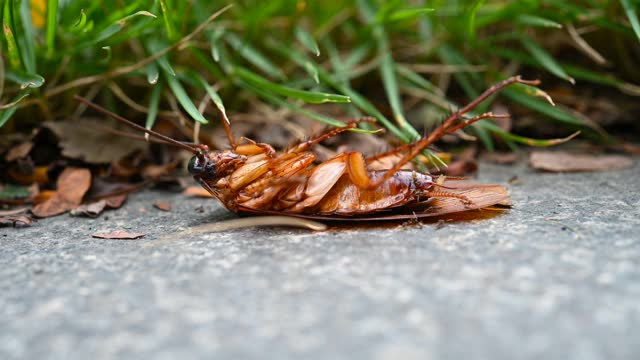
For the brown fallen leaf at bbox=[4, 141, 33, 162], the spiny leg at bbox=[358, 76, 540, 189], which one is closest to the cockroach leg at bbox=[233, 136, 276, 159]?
the spiny leg at bbox=[358, 76, 540, 189]

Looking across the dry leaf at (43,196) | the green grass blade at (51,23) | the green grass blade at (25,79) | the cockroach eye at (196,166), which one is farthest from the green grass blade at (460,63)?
the dry leaf at (43,196)

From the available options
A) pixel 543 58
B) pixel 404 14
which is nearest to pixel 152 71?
pixel 404 14

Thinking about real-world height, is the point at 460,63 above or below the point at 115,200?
above

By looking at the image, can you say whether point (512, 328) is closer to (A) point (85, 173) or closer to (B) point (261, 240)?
(B) point (261, 240)

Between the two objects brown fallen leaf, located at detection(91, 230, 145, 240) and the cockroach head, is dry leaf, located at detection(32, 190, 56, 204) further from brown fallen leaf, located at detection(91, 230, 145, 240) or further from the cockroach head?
the cockroach head

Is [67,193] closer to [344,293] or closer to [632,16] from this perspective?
[344,293]
